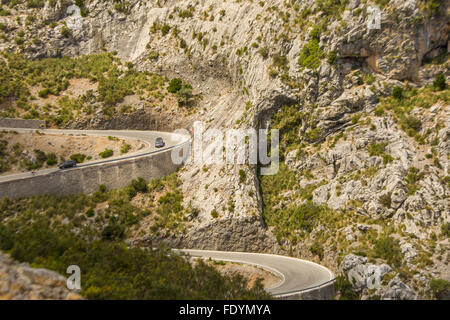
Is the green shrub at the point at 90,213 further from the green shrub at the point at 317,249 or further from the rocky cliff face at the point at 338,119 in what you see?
the green shrub at the point at 317,249

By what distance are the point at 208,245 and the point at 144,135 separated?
21731 millimetres

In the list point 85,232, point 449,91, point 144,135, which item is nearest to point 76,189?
point 85,232

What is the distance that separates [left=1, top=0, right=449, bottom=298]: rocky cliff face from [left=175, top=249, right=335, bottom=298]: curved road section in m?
1.34

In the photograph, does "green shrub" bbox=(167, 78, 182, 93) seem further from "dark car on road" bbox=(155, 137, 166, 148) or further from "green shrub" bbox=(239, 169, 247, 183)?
"green shrub" bbox=(239, 169, 247, 183)

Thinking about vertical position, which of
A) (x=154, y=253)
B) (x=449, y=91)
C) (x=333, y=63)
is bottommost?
(x=154, y=253)

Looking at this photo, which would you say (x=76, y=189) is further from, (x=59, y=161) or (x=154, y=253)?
(x=154, y=253)

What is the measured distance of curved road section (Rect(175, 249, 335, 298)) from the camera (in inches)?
1073

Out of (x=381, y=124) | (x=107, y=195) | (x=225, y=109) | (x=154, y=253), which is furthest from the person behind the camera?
(x=225, y=109)

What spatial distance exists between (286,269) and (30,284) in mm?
22407

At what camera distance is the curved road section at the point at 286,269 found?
27266 mm

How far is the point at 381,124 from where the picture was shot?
122 feet

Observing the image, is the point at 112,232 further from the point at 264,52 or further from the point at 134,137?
the point at 264,52

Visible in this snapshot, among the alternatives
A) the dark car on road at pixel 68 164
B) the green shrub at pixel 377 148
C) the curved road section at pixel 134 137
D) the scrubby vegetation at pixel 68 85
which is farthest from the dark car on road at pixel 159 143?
the green shrub at pixel 377 148

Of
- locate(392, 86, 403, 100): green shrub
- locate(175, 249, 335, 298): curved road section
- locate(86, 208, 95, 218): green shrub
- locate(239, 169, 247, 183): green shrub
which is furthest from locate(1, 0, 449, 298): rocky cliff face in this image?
locate(86, 208, 95, 218): green shrub
